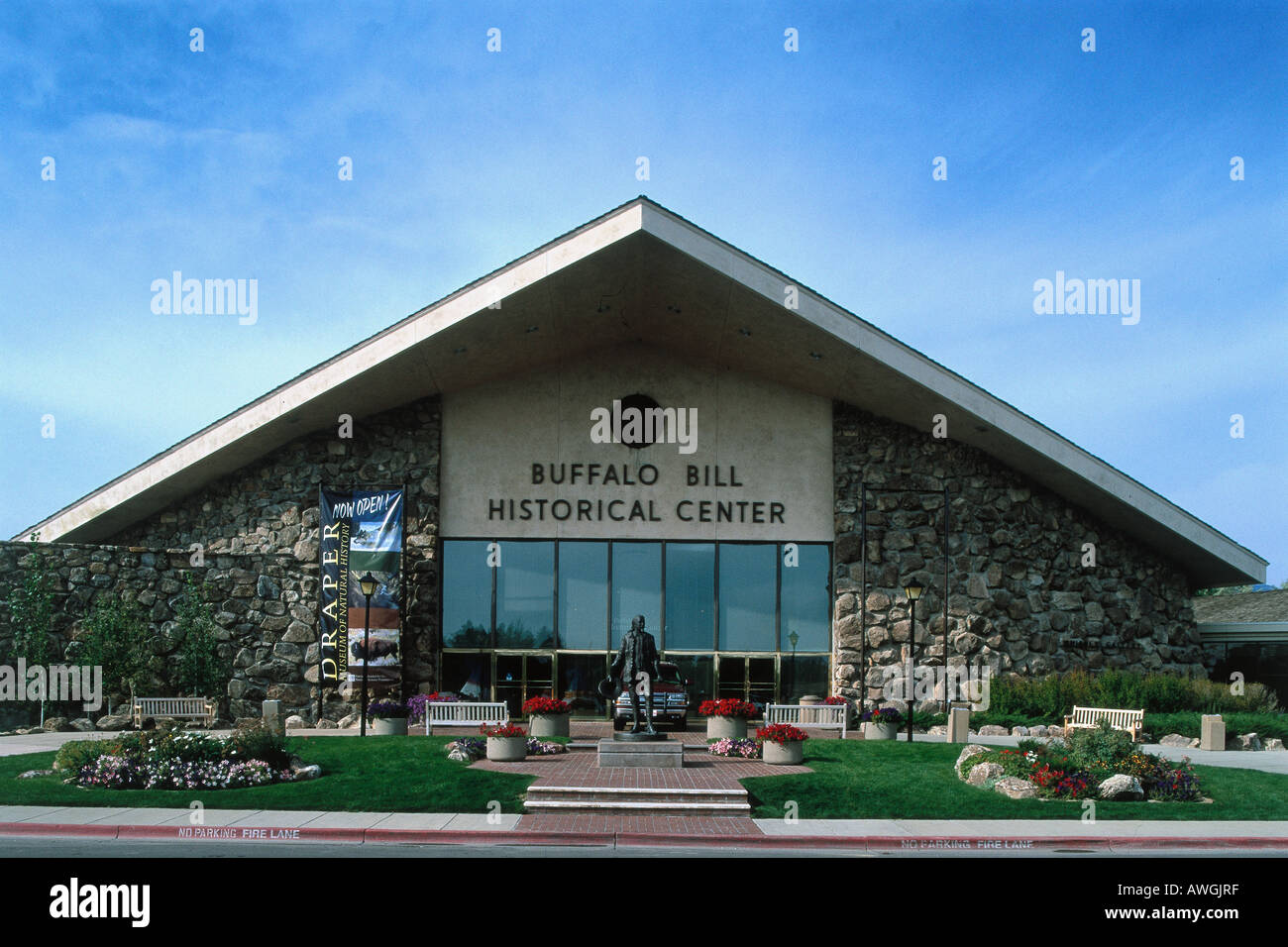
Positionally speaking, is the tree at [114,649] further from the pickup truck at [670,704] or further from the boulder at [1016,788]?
the boulder at [1016,788]

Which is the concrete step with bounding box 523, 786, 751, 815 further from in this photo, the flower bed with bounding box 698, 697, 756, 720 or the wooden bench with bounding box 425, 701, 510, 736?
the wooden bench with bounding box 425, 701, 510, 736

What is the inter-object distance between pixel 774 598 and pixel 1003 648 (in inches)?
257

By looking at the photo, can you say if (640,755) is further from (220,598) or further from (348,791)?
(220,598)

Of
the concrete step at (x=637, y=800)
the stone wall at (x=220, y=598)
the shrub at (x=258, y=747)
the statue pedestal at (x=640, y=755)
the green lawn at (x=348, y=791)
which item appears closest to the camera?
the green lawn at (x=348, y=791)

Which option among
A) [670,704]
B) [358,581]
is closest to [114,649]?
[358,581]

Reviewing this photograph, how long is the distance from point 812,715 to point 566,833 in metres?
15.2

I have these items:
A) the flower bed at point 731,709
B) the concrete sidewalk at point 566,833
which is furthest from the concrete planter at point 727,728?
the concrete sidewalk at point 566,833

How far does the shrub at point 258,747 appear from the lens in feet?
57.0

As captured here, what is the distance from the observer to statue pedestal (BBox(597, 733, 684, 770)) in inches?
719

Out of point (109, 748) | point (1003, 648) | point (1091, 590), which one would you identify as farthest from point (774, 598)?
point (109, 748)

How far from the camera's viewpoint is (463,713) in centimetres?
2611

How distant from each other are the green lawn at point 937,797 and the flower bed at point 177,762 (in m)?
7.96

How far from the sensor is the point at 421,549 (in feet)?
96.7
